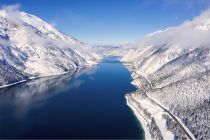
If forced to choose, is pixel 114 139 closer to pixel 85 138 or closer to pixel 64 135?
pixel 85 138

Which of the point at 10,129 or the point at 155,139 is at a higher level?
the point at 10,129

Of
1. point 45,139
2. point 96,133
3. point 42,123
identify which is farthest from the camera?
point 42,123

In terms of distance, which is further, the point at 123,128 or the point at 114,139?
the point at 123,128

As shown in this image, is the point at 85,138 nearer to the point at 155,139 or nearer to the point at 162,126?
the point at 155,139

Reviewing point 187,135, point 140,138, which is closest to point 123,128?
point 140,138

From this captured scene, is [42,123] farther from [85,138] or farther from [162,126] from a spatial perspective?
[162,126]

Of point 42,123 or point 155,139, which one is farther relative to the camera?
point 42,123

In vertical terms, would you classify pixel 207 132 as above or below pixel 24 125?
below

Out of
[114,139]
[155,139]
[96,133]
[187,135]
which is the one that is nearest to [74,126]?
[96,133]

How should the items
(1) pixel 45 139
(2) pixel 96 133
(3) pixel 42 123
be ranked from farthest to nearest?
(3) pixel 42 123 < (2) pixel 96 133 < (1) pixel 45 139
